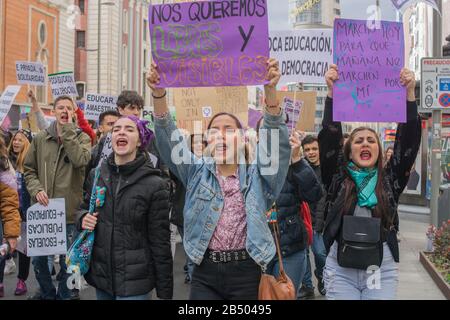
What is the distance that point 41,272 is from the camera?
6.14 meters

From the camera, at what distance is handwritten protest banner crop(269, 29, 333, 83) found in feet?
21.5

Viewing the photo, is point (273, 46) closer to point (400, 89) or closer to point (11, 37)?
point (400, 89)

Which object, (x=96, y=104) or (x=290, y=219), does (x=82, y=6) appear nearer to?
(x=96, y=104)

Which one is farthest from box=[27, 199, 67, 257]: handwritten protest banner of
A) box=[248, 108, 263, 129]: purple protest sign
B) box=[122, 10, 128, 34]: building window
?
box=[122, 10, 128, 34]: building window

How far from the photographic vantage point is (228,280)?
3.57 metres

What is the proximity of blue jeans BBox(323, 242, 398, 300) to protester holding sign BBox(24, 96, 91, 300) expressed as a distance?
120 inches

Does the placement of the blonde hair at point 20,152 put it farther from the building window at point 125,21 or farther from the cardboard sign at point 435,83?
the building window at point 125,21

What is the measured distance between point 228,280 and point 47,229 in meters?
2.82

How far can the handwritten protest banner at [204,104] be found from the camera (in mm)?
5961

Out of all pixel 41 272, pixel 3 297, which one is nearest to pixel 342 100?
pixel 41 272

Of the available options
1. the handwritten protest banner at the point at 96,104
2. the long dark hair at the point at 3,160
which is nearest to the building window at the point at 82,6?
the handwritten protest banner at the point at 96,104

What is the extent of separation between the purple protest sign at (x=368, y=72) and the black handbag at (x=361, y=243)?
0.86 metres

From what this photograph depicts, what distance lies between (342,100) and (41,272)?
3.56 metres

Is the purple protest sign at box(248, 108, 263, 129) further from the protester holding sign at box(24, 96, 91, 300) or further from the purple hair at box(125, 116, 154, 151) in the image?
the purple hair at box(125, 116, 154, 151)
